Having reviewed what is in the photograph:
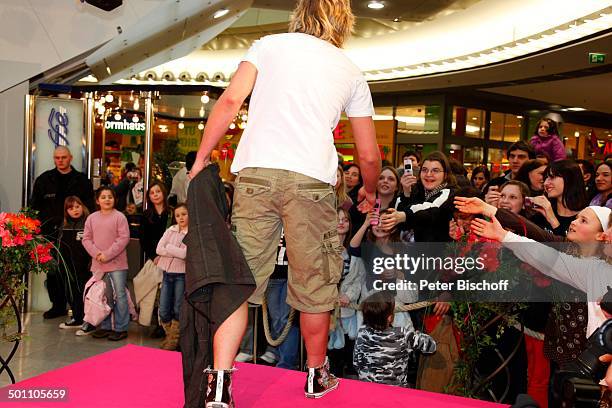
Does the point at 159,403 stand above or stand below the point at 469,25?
below

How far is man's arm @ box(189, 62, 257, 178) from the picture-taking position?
2186 millimetres

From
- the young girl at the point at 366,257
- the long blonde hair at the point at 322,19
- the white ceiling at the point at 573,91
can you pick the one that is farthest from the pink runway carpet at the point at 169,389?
the white ceiling at the point at 573,91

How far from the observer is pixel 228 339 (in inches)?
84.9

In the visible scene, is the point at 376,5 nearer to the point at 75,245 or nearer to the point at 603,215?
the point at 75,245

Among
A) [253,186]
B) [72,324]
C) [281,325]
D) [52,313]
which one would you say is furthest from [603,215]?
[52,313]

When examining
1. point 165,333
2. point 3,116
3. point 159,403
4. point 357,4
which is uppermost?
point 357,4

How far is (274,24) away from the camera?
9.76m

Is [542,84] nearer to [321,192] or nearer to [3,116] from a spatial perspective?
[3,116]

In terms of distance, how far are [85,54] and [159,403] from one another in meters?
3.84

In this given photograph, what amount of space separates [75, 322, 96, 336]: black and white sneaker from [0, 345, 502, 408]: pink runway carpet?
2912 mm

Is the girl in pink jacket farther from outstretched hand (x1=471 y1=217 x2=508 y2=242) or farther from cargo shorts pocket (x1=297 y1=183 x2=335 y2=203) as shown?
cargo shorts pocket (x1=297 y1=183 x2=335 y2=203)

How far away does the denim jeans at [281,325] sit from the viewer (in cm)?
425

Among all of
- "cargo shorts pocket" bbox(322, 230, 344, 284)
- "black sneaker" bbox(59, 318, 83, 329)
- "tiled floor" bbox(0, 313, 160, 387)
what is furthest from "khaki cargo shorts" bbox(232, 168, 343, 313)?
"black sneaker" bbox(59, 318, 83, 329)

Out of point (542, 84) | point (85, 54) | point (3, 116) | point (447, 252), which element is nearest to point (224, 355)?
point (447, 252)
